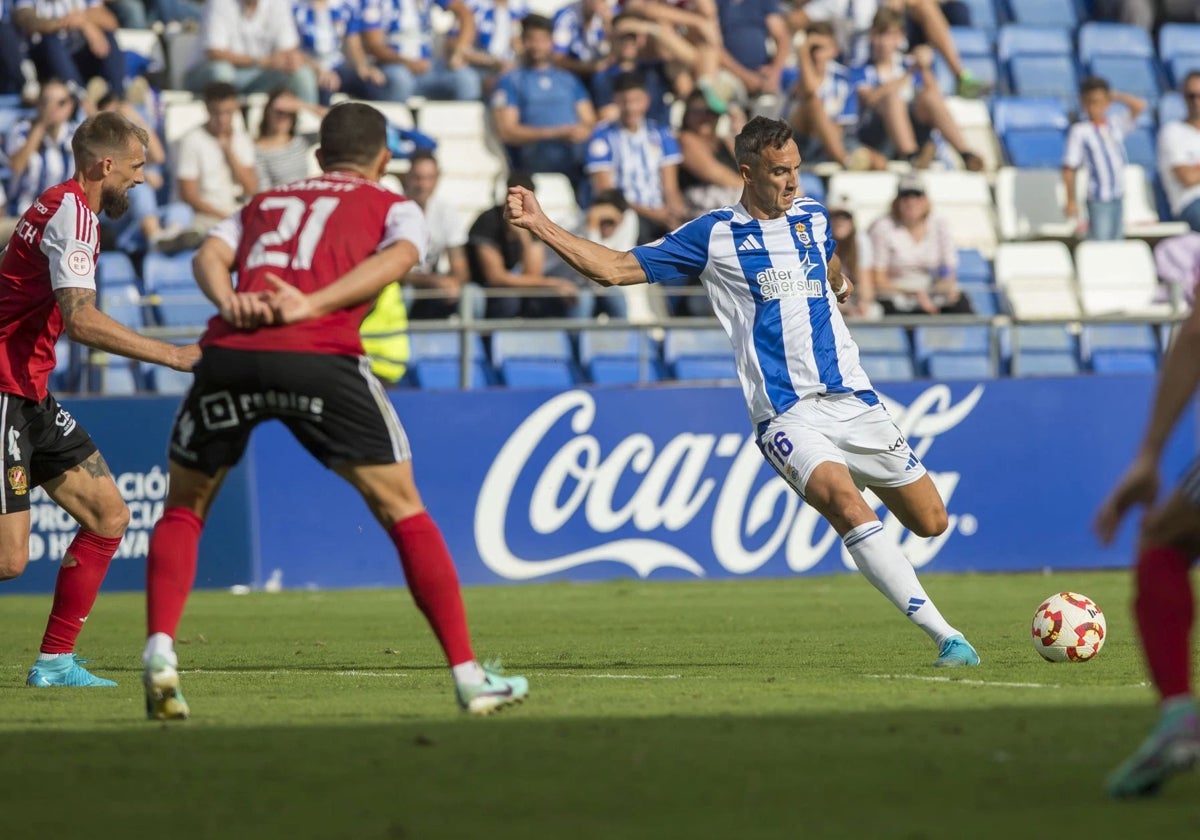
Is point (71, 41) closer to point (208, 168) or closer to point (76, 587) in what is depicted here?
point (208, 168)

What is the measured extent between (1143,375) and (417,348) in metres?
6.37

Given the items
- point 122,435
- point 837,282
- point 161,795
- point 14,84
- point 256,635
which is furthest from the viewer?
point 14,84

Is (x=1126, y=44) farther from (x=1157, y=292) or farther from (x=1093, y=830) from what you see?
(x=1093, y=830)

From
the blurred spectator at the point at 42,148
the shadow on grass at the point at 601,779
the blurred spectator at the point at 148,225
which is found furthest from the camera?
the blurred spectator at the point at 42,148

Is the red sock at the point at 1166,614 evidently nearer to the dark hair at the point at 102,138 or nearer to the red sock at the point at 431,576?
the red sock at the point at 431,576

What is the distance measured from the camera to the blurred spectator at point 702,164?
60.6ft

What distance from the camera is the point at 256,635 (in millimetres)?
11297

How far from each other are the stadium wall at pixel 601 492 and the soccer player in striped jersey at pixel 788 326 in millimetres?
5927

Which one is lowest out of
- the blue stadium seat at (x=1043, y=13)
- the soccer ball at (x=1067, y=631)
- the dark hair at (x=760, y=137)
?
the soccer ball at (x=1067, y=631)

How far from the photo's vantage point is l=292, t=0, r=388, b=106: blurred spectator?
19250 mm

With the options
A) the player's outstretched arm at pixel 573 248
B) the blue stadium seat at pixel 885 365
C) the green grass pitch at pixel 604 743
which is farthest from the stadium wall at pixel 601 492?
the player's outstretched arm at pixel 573 248

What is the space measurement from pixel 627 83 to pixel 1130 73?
7.32 m

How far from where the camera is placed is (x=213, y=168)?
17.4m

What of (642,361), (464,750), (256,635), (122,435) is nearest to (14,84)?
(122,435)
